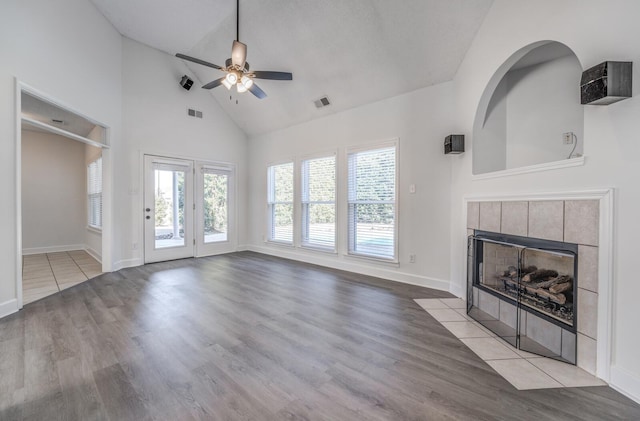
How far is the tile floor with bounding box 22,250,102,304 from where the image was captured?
372 centimetres

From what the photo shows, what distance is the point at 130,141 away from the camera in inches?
196

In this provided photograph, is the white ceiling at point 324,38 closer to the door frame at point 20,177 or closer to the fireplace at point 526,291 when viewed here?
the door frame at point 20,177

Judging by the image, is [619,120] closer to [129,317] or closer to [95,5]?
[129,317]

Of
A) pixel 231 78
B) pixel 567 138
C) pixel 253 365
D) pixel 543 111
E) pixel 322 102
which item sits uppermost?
pixel 322 102

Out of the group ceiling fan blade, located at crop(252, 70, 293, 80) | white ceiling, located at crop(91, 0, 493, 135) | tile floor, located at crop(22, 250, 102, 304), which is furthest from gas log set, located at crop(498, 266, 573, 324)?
tile floor, located at crop(22, 250, 102, 304)

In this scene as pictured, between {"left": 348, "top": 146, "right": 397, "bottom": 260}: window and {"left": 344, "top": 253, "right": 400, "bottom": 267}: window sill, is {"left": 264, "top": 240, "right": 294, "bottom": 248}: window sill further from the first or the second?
{"left": 348, "top": 146, "right": 397, "bottom": 260}: window

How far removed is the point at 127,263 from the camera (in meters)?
4.97

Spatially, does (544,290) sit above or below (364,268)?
above

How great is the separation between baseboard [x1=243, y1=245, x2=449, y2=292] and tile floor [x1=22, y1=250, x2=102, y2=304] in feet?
11.1

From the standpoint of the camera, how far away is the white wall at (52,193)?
6.36m

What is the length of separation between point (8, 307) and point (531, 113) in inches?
250

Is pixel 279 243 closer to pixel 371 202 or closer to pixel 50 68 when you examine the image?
pixel 371 202

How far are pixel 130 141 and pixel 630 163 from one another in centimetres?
653

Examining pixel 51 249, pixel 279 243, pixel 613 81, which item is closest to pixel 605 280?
pixel 613 81
